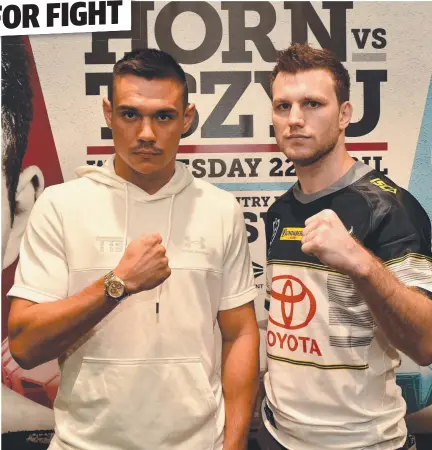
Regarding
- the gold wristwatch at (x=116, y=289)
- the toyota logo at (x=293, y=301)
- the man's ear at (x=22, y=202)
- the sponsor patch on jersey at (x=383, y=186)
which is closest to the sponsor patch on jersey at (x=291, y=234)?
the toyota logo at (x=293, y=301)

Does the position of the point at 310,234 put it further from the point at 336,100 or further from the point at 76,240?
the point at 76,240

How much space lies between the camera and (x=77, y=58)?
5.99 feet

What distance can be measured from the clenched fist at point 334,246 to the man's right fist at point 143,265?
0.33 meters

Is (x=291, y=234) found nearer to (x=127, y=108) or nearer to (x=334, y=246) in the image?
(x=334, y=246)

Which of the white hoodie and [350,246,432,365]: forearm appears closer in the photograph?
[350,246,432,365]: forearm

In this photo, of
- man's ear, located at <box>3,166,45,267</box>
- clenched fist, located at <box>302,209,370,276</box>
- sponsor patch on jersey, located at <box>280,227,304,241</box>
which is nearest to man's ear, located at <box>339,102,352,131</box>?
sponsor patch on jersey, located at <box>280,227,304,241</box>

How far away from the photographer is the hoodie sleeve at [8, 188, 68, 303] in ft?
4.38

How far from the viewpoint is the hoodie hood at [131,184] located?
1.44 metres

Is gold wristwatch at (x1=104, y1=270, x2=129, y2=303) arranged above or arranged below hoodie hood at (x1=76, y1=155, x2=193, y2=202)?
A: below

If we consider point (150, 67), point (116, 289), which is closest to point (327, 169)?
point (150, 67)

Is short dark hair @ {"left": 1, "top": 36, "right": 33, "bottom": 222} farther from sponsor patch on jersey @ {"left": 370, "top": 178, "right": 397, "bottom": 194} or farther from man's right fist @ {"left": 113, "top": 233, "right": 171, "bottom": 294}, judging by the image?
sponsor patch on jersey @ {"left": 370, "top": 178, "right": 397, "bottom": 194}

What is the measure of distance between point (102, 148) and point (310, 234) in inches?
38.1

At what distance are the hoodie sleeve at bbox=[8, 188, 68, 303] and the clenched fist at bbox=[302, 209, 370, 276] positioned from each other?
631 mm

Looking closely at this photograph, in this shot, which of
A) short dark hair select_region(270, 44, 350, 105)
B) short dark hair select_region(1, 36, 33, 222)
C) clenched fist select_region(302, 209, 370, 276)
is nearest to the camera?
clenched fist select_region(302, 209, 370, 276)
